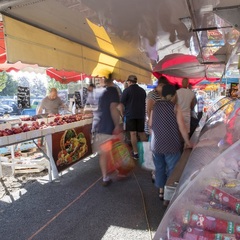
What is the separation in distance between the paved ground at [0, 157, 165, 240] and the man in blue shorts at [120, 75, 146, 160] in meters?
1.25

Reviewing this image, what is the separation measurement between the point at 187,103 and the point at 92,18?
2577mm

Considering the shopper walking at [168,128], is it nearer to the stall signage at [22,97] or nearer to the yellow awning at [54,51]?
the yellow awning at [54,51]

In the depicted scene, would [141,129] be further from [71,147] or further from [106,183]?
[106,183]

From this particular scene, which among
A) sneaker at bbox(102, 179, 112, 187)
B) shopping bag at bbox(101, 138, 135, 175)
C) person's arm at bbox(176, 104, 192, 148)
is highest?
person's arm at bbox(176, 104, 192, 148)

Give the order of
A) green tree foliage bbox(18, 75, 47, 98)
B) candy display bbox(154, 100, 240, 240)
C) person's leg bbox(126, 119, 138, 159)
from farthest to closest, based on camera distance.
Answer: green tree foliage bbox(18, 75, 47, 98) → person's leg bbox(126, 119, 138, 159) → candy display bbox(154, 100, 240, 240)

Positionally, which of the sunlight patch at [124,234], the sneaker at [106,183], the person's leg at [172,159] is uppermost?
the person's leg at [172,159]

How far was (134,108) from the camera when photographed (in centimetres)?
553

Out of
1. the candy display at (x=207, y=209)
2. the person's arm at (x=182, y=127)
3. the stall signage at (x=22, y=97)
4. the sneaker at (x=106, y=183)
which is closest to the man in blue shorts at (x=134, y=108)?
the sneaker at (x=106, y=183)

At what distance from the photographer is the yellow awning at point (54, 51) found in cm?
309

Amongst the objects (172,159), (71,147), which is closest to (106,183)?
(71,147)

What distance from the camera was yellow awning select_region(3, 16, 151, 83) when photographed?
309 cm

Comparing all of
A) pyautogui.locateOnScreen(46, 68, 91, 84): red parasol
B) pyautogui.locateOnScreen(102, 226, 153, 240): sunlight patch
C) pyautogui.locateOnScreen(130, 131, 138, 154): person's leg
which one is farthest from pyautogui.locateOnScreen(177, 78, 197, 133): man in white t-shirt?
pyautogui.locateOnScreen(46, 68, 91, 84): red parasol

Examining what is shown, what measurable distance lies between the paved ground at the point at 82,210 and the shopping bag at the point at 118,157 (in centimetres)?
21

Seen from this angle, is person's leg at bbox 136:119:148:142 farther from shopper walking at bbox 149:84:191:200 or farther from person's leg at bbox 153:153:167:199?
shopper walking at bbox 149:84:191:200
